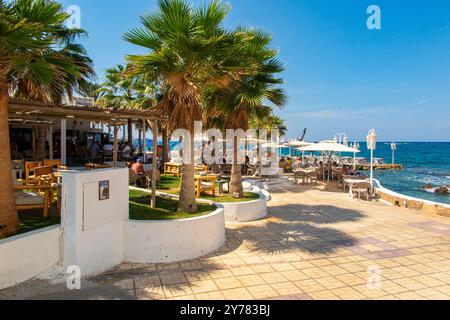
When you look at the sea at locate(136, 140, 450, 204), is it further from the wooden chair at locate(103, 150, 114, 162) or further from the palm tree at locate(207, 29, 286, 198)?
the palm tree at locate(207, 29, 286, 198)

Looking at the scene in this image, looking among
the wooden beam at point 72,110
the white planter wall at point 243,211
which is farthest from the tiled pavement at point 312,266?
the wooden beam at point 72,110

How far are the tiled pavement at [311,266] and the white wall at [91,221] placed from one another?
35cm

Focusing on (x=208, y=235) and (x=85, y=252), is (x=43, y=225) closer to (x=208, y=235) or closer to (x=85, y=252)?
(x=85, y=252)

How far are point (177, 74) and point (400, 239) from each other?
6904 millimetres

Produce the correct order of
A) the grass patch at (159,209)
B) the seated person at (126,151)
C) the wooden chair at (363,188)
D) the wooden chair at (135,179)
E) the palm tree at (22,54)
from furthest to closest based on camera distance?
the seated person at (126,151) < the wooden chair at (363,188) < the wooden chair at (135,179) < the grass patch at (159,209) < the palm tree at (22,54)

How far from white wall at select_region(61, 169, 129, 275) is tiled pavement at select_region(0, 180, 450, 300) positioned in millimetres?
349

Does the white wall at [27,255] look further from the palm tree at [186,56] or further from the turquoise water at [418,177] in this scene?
the turquoise water at [418,177]

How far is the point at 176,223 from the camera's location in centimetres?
590

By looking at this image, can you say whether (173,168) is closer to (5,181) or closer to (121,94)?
(121,94)

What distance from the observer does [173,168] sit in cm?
1498

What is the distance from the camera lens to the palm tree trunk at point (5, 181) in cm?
500

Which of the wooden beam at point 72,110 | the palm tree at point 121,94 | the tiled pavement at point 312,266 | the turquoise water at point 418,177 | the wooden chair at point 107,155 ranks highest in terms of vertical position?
the palm tree at point 121,94

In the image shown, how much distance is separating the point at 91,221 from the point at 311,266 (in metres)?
4.22
